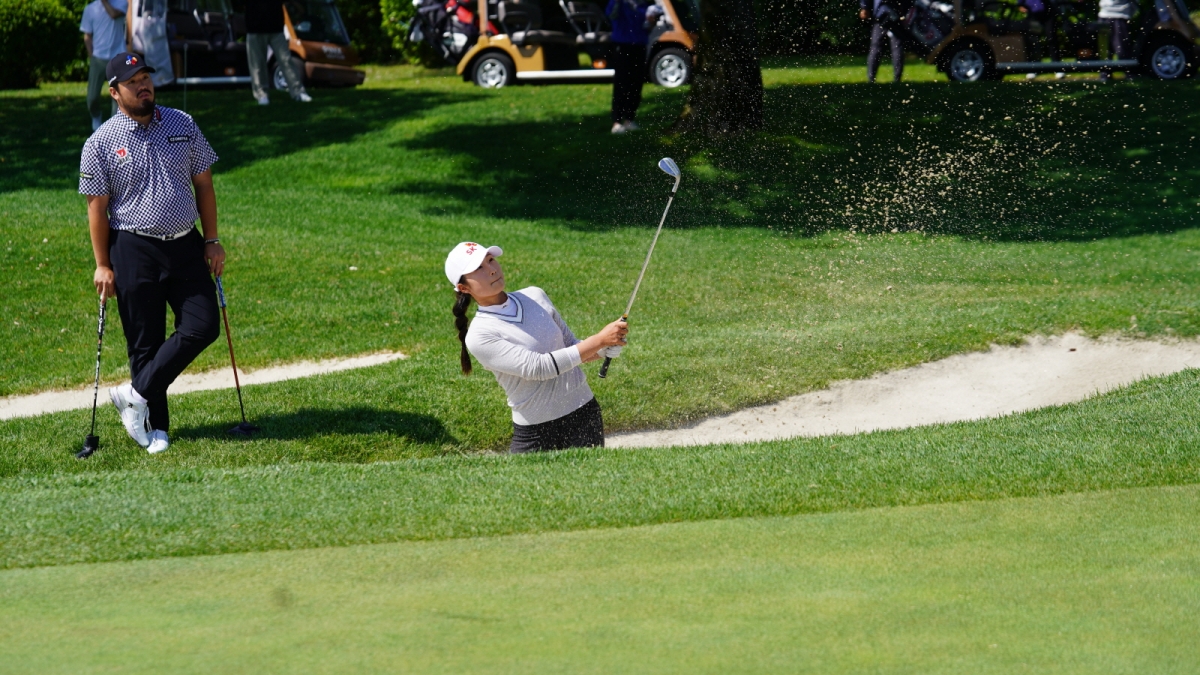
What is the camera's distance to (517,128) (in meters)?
19.9

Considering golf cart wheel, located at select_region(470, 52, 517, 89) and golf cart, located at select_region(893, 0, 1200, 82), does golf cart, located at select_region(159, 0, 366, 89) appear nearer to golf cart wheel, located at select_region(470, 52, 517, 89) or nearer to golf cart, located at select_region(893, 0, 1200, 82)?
golf cart wheel, located at select_region(470, 52, 517, 89)

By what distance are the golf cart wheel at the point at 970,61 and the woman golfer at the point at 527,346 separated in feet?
51.8

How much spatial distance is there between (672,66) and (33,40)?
530 inches

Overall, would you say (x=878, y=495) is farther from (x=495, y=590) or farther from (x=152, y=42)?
(x=152, y=42)

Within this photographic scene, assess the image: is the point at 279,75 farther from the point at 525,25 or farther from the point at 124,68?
the point at 124,68

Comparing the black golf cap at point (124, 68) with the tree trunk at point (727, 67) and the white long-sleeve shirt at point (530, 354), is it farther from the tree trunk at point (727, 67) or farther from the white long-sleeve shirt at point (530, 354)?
the tree trunk at point (727, 67)

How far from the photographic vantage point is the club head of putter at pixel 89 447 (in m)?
7.57

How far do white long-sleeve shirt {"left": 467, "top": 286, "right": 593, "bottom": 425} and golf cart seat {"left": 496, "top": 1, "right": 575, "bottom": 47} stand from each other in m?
18.9

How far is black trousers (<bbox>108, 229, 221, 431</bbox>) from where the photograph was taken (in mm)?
7094

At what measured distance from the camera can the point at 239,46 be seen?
26156mm

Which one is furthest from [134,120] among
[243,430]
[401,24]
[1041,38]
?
[401,24]

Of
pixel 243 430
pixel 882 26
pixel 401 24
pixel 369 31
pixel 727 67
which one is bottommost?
pixel 369 31

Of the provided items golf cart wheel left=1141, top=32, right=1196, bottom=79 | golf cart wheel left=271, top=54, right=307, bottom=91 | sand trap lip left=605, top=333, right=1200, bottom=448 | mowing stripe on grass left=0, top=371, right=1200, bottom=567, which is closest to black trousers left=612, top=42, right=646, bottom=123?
golf cart wheel left=1141, top=32, right=1196, bottom=79

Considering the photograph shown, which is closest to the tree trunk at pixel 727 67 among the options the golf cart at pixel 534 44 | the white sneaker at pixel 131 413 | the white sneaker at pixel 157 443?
the golf cart at pixel 534 44
